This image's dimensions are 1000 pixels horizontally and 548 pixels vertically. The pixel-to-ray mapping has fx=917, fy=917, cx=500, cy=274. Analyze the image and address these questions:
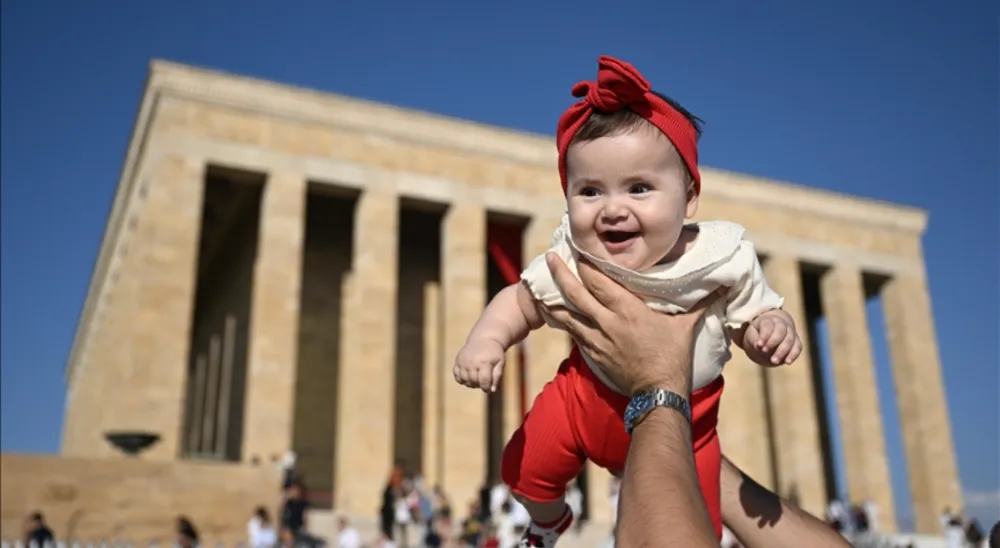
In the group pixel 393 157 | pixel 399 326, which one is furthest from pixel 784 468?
pixel 393 157

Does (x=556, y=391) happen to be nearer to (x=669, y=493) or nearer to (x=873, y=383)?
(x=669, y=493)

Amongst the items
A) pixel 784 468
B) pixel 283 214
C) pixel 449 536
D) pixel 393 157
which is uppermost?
pixel 393 157

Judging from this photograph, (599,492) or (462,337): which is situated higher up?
(462,337)

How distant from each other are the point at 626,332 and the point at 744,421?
28.3 meters

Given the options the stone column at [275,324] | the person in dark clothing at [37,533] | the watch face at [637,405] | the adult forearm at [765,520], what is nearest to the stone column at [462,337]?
the stone column at [275,324]

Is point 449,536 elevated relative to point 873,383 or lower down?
lower down

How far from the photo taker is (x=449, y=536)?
16.1 m

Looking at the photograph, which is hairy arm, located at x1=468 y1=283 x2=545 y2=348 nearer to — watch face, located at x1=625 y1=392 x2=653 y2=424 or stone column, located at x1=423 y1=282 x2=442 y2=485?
watch face, located at x1=625 y1=392 x2=653 y2=424

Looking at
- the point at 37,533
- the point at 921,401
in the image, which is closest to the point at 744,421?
the point at 921,401

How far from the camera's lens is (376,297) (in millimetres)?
25797

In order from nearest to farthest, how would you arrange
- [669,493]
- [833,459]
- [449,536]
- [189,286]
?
[669,493], [449,536], [189,286], [833,459]

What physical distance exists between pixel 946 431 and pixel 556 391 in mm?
34344

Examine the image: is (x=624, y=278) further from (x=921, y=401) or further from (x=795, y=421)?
(x=921, y=401)

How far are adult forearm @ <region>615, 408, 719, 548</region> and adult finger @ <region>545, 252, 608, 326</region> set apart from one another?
0.39 meters
